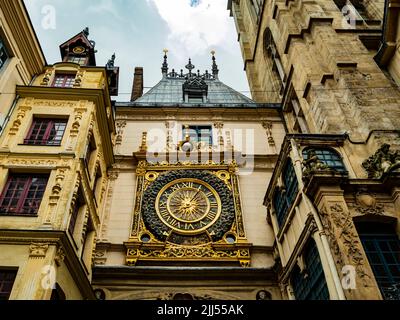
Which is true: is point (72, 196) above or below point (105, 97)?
below

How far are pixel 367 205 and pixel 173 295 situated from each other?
26.9 ft

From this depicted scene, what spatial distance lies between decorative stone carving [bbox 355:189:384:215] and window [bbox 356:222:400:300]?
392mm

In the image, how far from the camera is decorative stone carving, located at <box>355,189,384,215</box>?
35.5ft

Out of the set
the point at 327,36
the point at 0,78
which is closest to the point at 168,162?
the point at 0,78

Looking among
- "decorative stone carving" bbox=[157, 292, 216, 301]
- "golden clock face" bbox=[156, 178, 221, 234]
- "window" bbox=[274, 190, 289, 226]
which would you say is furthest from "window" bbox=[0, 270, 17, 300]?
"window" bbox=[274, 190, 289, 226]

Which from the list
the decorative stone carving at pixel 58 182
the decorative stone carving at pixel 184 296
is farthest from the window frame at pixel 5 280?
the decorative stone carving at pixel 184 296

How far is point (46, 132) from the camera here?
1441 cm

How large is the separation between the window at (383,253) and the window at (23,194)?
10.6 metres

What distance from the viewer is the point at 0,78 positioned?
14.1 meters

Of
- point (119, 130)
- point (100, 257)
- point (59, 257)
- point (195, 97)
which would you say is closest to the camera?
point (59, 257)

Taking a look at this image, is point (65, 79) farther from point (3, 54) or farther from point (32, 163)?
point (32, 163)

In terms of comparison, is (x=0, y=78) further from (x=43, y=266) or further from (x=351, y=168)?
(x=351, y=168)

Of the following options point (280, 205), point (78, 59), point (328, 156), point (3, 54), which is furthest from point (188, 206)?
point (3, 54)

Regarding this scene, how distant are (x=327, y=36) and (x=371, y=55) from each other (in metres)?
2.52
